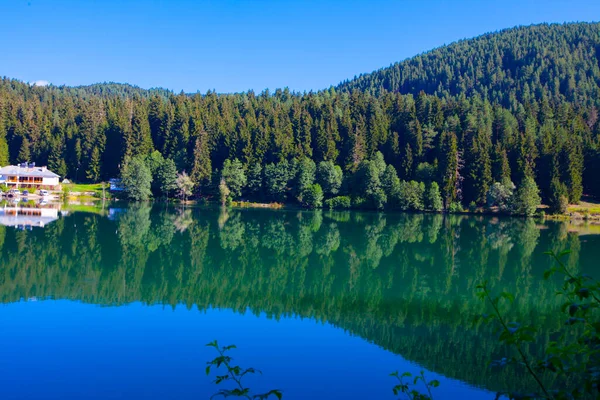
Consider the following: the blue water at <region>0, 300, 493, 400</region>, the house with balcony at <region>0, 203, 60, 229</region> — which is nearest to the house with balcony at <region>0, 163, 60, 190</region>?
the house with balcony at <region>0, 203, 60, 229</region>

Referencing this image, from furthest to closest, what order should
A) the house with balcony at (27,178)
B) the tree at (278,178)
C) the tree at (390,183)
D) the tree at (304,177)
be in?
the house with balcony at (27,178) → the tree at (278,178) → the tree at (304,177) → the tree at (390,183)

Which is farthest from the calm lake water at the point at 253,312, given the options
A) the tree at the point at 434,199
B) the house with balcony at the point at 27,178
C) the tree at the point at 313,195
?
the house with balcony at the point at 27,178

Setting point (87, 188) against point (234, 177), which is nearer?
point (234, 177)

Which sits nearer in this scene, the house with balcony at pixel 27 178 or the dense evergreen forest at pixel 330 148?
the dense evergreen forest at pixel 330 148

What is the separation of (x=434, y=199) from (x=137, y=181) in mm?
45462

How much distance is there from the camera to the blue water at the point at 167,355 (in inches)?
404

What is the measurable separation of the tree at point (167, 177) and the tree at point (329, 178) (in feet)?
76.8

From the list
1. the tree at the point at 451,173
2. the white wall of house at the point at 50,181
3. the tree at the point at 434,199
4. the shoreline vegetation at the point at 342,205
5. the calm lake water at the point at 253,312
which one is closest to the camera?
the calm lake water at the point at 253,312

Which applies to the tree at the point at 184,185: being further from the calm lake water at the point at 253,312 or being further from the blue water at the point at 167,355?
the blue water at the point at 167,355

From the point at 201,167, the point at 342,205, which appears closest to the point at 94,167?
the point at 201,167

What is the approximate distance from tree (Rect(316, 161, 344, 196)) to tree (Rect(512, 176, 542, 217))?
25125 millimetres

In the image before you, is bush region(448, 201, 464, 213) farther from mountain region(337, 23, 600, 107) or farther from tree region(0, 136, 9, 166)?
tree region(0, 136, 9, 166)

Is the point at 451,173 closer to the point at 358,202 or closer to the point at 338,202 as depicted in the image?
the point at 358,202

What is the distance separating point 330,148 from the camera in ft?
271
